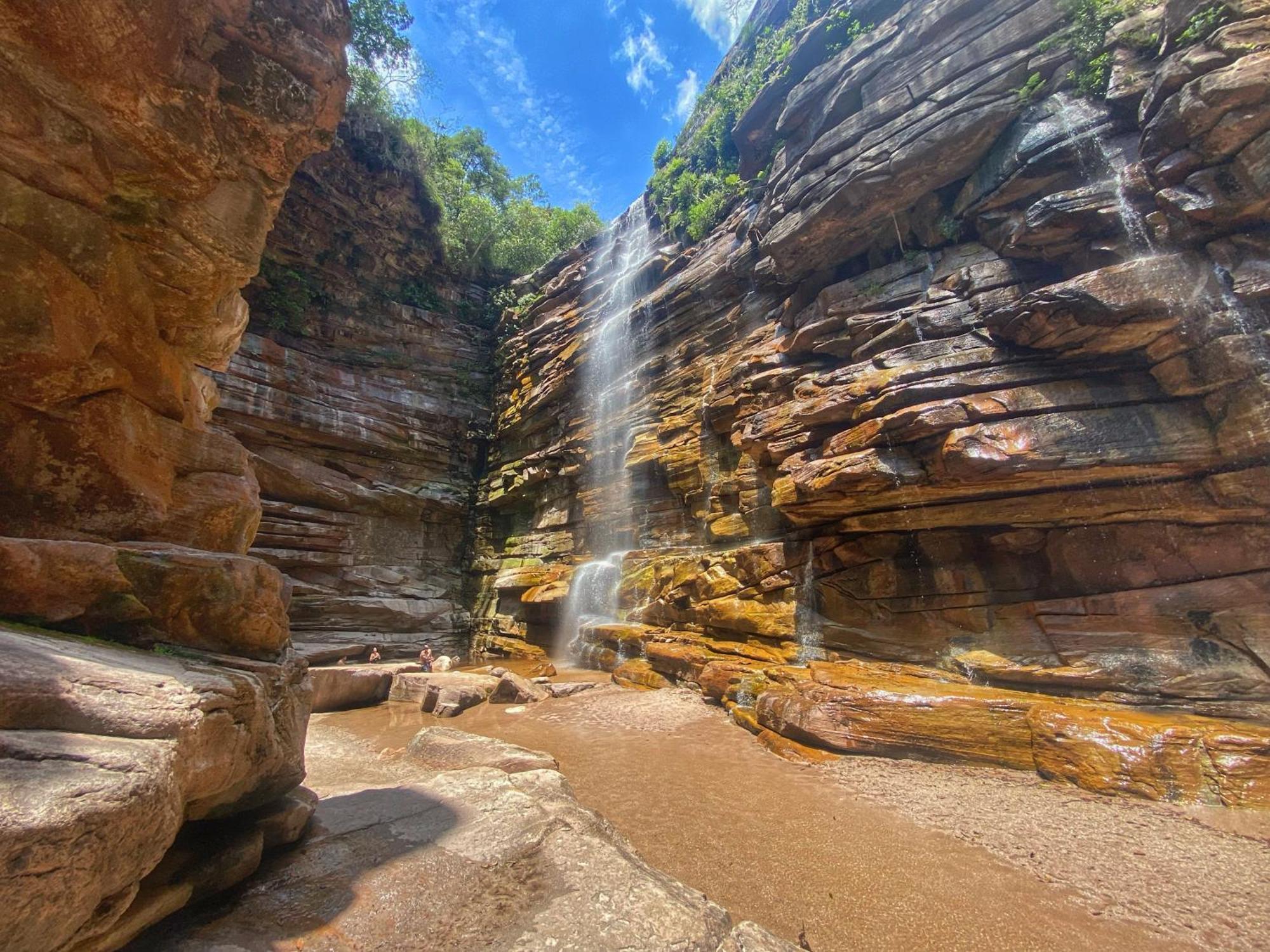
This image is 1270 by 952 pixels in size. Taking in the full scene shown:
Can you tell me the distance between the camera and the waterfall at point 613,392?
20062 mm

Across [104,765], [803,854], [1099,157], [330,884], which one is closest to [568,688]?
[803,854]

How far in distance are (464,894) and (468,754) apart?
147 inches

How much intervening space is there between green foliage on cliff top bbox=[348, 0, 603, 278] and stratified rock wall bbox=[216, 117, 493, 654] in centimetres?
100

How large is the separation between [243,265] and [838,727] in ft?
31.6

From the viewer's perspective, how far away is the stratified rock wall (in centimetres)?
1947

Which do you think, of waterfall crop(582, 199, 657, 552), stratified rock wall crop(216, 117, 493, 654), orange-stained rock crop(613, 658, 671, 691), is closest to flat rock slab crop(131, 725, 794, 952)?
orange-stained rock crop(613, 658, 671, 691)

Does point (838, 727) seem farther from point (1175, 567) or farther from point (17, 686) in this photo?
point (17, 686)

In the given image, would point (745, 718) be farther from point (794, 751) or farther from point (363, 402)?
point (363, 402)

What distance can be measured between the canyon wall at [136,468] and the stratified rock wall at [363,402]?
16.7m

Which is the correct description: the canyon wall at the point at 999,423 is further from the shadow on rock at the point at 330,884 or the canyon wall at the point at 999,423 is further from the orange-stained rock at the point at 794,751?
the shadow on rock at the point at 330,884

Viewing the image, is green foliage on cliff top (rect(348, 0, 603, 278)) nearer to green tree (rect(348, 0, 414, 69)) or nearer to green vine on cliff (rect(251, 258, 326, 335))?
green tree (rect(348, 0, 414, 69))

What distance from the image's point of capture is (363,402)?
2233 cm

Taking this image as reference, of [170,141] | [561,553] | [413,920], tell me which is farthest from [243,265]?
[561,553]

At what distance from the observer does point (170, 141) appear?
4.13m
